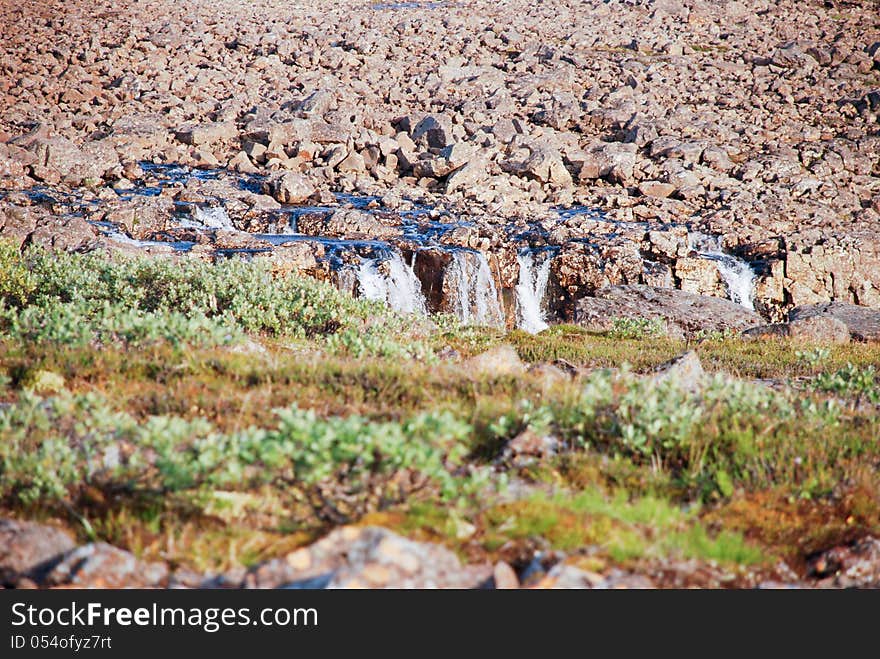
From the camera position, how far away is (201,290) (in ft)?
52.9

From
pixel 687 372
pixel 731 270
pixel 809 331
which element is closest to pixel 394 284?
pixel 809 331

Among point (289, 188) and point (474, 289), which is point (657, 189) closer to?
point (474, 289)

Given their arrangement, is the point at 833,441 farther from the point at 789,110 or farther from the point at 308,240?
the point at 789,110

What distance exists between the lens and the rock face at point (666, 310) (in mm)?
25125

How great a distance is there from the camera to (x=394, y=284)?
1142 inches

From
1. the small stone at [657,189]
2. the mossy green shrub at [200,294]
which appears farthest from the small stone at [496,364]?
the small stone at [657,189]

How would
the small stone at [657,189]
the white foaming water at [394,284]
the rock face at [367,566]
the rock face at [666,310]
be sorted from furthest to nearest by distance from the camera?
the small stone at [657,189], the white foaming water at [394,284], the rock face at [666,310], the rock face at [367,566]

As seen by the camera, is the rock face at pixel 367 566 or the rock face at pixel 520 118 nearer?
the rock face at pixel 367 566

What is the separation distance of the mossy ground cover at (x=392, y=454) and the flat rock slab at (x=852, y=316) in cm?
1525

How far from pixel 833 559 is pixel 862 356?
50.4ft

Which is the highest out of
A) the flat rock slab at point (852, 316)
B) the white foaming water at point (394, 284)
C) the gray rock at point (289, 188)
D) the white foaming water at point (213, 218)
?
the gray rock at point (289, 188)

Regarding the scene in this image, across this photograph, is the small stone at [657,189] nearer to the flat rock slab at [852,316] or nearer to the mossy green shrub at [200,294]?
the flat rock slab at [852,316]

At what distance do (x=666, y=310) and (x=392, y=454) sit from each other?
2220cm
